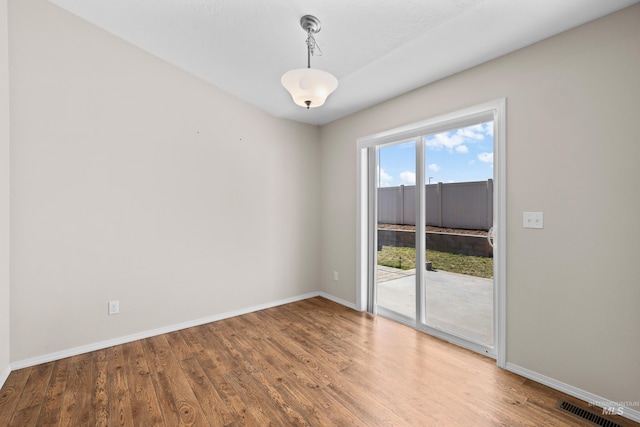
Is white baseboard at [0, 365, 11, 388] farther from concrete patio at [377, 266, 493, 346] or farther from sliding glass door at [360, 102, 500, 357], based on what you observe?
concrete patio at [377, 266, 493, 346]

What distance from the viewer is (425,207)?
3.03 m

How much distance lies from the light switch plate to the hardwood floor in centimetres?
116

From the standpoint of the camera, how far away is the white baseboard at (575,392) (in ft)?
5.81

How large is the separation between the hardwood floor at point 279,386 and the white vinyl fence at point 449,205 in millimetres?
1167

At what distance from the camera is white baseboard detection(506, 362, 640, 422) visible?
177cm

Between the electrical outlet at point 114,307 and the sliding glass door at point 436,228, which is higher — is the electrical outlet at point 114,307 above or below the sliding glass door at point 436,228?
below

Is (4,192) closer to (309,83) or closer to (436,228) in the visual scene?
(309,83)

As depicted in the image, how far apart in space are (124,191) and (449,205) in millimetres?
3157

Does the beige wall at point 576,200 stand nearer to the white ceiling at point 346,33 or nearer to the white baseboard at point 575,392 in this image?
the white baseboard at point 575,392

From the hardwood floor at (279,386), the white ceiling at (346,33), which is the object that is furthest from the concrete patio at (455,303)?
the white ceiling at (346,33)

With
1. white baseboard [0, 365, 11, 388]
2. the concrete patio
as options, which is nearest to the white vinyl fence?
the concrete patio

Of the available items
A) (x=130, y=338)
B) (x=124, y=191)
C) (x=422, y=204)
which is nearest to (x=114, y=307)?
(x=130, y=338)

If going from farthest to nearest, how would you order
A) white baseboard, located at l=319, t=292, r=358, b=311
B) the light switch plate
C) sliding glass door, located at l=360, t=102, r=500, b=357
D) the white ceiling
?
white baseboard, located at l=319, t=292, r=358, b=311
sliding glass door, located at l=360, t=102, r=500, b=357
the light switch plate
the white ceiling

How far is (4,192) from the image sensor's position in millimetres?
2199
